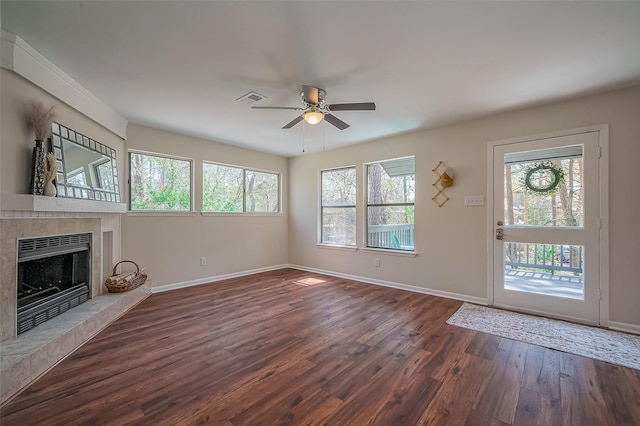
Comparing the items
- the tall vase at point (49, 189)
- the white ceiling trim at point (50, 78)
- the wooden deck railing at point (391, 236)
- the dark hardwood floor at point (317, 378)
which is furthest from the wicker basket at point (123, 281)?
the wooden deck railing at point (391, 236)

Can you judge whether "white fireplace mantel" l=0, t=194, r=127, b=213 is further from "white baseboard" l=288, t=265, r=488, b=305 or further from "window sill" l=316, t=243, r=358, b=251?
"white baseboard" l=288, t=265, r=488, b=305

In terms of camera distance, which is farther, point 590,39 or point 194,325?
point 194,325

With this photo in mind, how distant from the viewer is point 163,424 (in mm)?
1552

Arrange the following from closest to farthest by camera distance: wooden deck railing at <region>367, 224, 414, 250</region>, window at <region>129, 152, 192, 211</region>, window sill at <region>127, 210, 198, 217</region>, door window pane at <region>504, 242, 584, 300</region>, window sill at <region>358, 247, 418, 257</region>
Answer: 1. door window pane at <region>504, 242, 584, 300</region>
2. window sill at <region>127, 210, 198, 217</region>
3. window at <region>129, 152, 192, 211</region>
4. window sill at <region>358, 247, 418, 257</region>
5. wooden deck railing at <region>367, 224, 414, 250</region>

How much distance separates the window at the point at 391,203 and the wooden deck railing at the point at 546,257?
135 cm

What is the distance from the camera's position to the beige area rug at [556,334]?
2.35 meters

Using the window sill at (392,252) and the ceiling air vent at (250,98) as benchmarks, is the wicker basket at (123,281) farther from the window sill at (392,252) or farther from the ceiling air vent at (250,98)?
the window sill at (392,252)

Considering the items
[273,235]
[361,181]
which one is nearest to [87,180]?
[273,235]

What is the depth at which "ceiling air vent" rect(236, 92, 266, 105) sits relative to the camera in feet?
9.62

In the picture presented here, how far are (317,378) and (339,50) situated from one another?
8.31 feet

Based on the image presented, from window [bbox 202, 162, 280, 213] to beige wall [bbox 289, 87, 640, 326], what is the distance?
58 centimetres

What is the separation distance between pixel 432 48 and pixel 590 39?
113 cm

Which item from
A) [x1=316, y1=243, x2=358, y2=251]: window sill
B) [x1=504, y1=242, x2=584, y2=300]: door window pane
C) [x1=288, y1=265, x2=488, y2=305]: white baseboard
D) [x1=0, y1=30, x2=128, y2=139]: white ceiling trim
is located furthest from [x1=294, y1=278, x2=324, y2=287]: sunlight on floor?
[x1=0, y1=30, x2=128, y2=139]: white ceiling trim

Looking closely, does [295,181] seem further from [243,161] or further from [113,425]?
[113,425]
